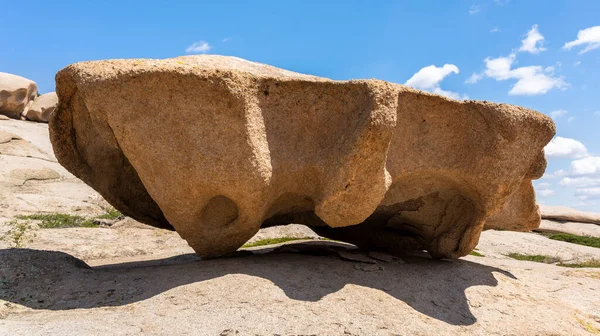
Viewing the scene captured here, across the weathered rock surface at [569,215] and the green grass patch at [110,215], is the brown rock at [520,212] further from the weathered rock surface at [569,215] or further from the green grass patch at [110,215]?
the weathered rock surface at [569,215]

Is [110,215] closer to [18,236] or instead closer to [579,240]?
[18,236]

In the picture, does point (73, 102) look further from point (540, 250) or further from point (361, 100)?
point (540, 250)

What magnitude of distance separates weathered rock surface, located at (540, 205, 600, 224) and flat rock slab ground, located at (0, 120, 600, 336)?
15.5 metres

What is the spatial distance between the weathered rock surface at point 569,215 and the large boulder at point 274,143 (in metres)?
17.3

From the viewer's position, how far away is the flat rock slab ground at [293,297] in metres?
4.20

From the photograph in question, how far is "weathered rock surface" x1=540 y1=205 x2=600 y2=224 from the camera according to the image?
21.4m

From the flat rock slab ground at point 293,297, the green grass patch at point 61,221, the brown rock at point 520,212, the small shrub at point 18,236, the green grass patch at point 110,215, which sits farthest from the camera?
the green grass patch at point 110,215

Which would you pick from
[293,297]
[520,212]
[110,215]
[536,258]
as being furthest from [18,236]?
[536,258]

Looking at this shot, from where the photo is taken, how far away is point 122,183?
22.0ft

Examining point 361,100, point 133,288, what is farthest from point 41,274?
point 361,100

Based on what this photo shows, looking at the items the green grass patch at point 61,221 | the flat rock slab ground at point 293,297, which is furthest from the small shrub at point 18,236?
the green grass patch at point 61,221

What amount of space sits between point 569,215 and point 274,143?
20699 mm

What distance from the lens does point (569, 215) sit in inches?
853

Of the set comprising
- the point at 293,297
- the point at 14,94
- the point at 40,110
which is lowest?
the point at 293,297
